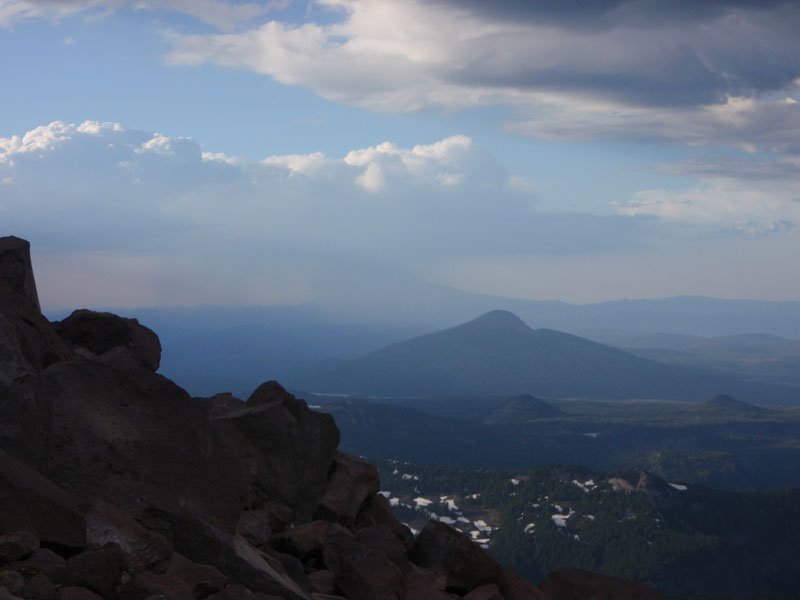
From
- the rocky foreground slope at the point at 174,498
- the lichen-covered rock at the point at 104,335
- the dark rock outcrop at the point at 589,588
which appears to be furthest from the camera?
the lichen-covered rock at the point at 104,335

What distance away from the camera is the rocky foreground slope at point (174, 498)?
1543 cm

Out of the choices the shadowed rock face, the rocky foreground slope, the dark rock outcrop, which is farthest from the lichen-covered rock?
the dark rock outcrop

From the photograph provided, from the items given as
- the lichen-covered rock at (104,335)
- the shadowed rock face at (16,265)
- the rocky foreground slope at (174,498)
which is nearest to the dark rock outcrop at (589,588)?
the rocky foreground slope at (174,498)

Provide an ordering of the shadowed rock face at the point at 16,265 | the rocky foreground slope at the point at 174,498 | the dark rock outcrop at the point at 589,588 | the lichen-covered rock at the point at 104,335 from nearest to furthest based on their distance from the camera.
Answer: the rocky foreground slope at the point at 174,498, the dark rock outcrop at the point at 589,588, the shadowed rock face at the point at 16,265, the lichen-covered rock at the point at 104,335

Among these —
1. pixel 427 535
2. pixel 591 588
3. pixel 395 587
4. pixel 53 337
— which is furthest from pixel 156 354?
pixel 591 588

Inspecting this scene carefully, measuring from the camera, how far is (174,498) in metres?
20.1

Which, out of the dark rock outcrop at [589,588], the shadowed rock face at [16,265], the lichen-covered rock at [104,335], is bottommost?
the dark rock outcrop at [589,588]

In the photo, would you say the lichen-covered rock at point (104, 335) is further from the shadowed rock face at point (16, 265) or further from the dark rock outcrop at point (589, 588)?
the dark rock outcrop at point (589, 588)

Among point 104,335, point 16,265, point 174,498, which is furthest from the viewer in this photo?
point 104,335

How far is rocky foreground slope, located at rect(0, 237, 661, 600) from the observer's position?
15430 millimetres

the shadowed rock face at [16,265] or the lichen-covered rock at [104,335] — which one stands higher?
the shadowed rock face at [16,265]

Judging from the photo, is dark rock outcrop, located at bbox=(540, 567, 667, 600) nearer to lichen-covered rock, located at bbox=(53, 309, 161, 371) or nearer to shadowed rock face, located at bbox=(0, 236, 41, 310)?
lichen-covered rock, located at bbox=(53, 309, 161, 371)

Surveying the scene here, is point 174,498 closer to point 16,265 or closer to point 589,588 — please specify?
point 16,265

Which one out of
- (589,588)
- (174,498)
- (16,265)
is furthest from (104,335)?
(589,588)
